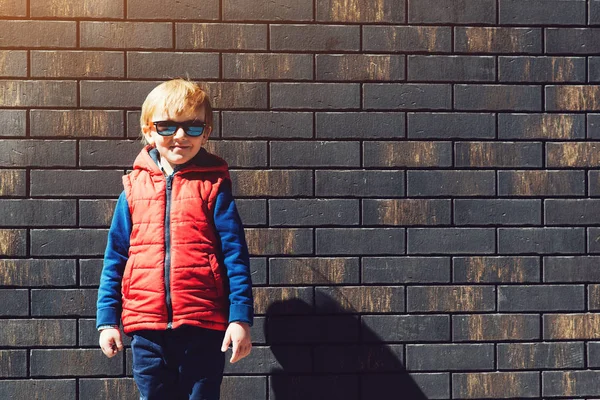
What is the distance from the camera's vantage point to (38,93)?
3.90 m

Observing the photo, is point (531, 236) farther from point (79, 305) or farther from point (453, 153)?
point (79, 305)

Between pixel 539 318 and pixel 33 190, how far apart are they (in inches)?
112

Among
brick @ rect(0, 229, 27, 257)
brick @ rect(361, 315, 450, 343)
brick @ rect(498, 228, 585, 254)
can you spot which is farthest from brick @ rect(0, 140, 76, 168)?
brick @ rect(498, 228, 585, 254)

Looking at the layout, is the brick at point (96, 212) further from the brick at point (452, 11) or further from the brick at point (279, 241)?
the brick at point (452, 11)

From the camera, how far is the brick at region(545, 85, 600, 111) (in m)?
4.08

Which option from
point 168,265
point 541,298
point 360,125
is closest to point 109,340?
point 168,265

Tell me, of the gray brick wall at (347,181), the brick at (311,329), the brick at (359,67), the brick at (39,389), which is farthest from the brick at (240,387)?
the brick at (359,67)

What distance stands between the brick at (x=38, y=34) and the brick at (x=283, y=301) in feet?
5.52

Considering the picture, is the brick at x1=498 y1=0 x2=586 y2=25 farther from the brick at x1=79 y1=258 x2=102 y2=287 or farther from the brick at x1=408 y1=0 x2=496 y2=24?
the brick at x1=79 y1=258 x2=102 y2=287

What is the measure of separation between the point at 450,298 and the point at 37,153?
236cm

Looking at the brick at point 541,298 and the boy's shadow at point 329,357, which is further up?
the brick at point 541,298

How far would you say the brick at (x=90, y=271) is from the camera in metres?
3.91

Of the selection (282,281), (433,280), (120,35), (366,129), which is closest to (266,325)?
(282,281)

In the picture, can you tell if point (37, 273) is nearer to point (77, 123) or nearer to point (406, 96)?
point (77, 123)
